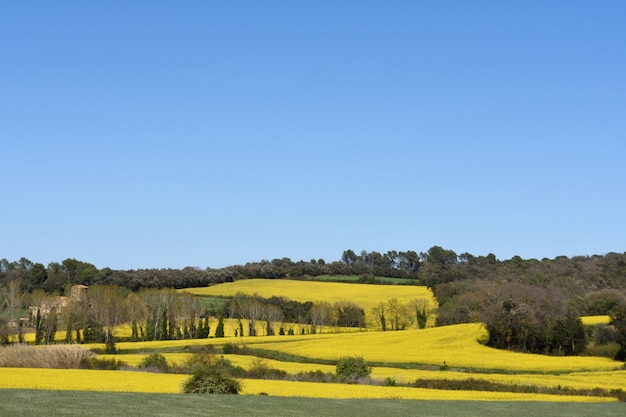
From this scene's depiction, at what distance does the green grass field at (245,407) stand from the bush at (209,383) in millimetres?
3352

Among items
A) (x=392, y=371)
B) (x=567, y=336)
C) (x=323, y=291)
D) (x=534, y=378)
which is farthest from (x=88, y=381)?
(x=323, y=291)

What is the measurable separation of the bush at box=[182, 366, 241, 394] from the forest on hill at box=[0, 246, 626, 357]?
4256cm

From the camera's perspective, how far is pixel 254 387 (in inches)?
1636

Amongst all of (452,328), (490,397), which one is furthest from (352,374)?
(452,328)

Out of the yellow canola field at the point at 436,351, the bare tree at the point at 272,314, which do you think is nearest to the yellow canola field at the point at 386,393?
the yellow canola field at the point at 436,351

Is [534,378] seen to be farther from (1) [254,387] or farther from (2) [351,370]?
(1) [254,387]

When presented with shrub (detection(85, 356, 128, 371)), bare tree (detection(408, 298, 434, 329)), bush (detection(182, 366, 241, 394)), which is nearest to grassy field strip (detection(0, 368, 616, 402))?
bush (detection(182, 366, 241, 394))

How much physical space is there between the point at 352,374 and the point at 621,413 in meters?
20.2

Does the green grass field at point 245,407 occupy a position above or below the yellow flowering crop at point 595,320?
below

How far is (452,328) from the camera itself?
86.5 m

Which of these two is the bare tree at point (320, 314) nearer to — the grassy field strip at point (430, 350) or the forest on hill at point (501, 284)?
the forest on hill at point (501, 284)

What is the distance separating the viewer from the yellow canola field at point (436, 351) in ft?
204

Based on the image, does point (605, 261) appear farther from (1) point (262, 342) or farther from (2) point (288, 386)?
(2) point (288, 386)

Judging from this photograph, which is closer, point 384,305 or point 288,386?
point 288,386
